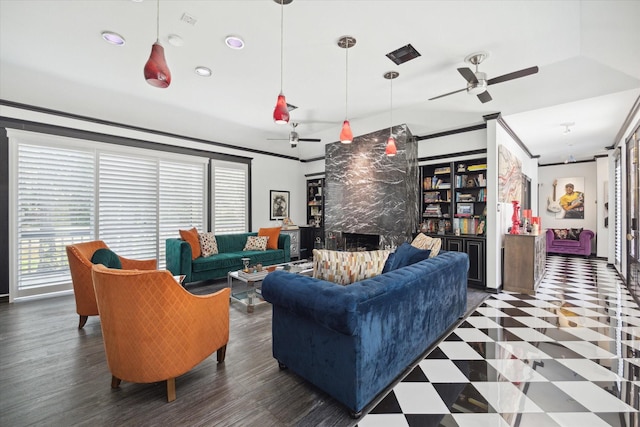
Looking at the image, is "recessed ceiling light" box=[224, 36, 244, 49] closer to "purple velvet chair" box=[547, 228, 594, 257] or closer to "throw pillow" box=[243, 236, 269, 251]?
"throw pillow" box=[243, 236, 269, 251]

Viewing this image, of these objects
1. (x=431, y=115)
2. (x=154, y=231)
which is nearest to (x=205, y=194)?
(x=154, y=231)

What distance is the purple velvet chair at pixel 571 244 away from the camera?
784 cm

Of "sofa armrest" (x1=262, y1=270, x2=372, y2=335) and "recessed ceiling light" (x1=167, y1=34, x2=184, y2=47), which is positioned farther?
"recessed ceiling light" (x1=167, y1=34, x2=184, y2=47)

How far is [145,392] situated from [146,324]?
0.64 metres

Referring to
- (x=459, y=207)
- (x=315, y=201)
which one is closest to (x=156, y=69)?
(x=459, y=207)

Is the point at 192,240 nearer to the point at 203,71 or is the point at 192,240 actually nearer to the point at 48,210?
the point at 48,210

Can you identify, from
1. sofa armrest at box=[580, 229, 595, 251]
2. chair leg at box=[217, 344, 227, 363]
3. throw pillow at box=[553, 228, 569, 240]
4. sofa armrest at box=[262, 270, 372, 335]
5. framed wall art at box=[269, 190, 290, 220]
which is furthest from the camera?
throw pillow at box=[553, 228, 569, 240]

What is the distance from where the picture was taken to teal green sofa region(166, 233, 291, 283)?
470 centimetres

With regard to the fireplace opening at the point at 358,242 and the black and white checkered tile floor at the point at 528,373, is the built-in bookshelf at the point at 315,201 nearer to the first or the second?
the fireplace opening at the point at 358,242

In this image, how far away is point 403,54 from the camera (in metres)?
3.16

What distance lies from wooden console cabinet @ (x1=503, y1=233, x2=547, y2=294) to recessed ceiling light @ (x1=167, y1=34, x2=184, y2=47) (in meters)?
5.61

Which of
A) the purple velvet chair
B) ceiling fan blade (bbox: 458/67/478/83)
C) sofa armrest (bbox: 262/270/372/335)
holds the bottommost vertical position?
the purple velvet chair

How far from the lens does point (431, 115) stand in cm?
497

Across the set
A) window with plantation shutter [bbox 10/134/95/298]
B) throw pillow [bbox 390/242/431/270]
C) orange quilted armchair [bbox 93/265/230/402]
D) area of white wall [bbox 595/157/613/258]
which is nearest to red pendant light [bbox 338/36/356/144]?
throw pillow [bbox 390/242/431/270]
